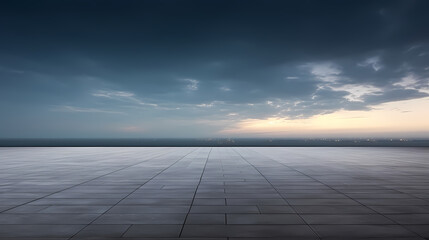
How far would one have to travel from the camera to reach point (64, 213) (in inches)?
305

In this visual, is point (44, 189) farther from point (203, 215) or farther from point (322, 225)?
point (322, 225)

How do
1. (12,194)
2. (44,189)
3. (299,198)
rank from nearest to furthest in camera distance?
(299,198)
(12,194)
(44,189)

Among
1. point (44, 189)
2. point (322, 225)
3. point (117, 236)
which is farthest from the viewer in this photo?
point (44, 189)

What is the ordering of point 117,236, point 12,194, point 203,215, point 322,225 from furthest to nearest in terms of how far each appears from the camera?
point 12,194
point 203,215
point 322,225
point 117,236

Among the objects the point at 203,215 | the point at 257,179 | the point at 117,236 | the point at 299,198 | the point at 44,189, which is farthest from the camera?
the point at 257,179

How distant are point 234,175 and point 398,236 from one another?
9.02 meters

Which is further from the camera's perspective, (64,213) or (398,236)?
(64,213)

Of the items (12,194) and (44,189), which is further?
(44,189)

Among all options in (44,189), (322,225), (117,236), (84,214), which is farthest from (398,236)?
(44,189)

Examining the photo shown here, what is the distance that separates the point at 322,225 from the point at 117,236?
447 cm

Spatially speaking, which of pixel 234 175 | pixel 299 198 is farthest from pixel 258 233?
pixel 234 175

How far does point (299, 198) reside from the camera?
31.3 feet

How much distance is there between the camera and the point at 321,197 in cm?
970

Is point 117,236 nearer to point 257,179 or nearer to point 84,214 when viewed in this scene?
point 84,214
